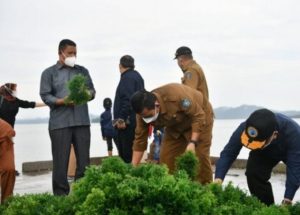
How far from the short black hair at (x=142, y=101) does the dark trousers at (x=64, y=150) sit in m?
1.52

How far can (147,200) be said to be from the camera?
3041mm

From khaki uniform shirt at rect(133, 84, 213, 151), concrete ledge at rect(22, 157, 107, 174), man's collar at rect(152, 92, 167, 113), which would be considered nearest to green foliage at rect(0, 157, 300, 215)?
man's collar at rect(152, 92, 167, 113)

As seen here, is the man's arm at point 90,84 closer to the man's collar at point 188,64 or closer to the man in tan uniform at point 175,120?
the man in tan uniform at point 175,120

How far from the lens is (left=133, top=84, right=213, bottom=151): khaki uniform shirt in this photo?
5.47 m

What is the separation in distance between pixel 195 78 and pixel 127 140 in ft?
4.53

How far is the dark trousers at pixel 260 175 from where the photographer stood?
5125mm

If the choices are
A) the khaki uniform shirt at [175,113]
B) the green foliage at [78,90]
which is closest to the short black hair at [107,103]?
the green foliage at [78,90]

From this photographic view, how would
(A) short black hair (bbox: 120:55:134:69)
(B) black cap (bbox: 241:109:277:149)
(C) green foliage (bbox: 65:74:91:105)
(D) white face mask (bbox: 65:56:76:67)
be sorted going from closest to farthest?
(B) black cap (bbox: 241:109:277:149)
(C) green foliage (bbox: 65:74:91:105)
(D) white face mask (bbox: 65:56:76:67)
(A) short black hair (bbox: 120:55:134:69)

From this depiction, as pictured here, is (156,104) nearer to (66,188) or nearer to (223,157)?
(223,157)

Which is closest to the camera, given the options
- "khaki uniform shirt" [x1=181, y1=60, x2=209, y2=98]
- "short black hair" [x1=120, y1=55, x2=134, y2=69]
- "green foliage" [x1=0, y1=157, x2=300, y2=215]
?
"green foliage" [x1=0, y1=157, x2=300, y2=215]

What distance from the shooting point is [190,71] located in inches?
271

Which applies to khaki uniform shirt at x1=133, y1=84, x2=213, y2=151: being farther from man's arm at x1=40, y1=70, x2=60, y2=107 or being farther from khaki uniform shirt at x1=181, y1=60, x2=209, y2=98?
man's arm at x1=40, y1=70, x2=60, y2=107

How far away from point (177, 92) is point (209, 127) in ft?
3.18

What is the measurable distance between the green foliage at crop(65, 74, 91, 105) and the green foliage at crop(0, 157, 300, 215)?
2360 mm
